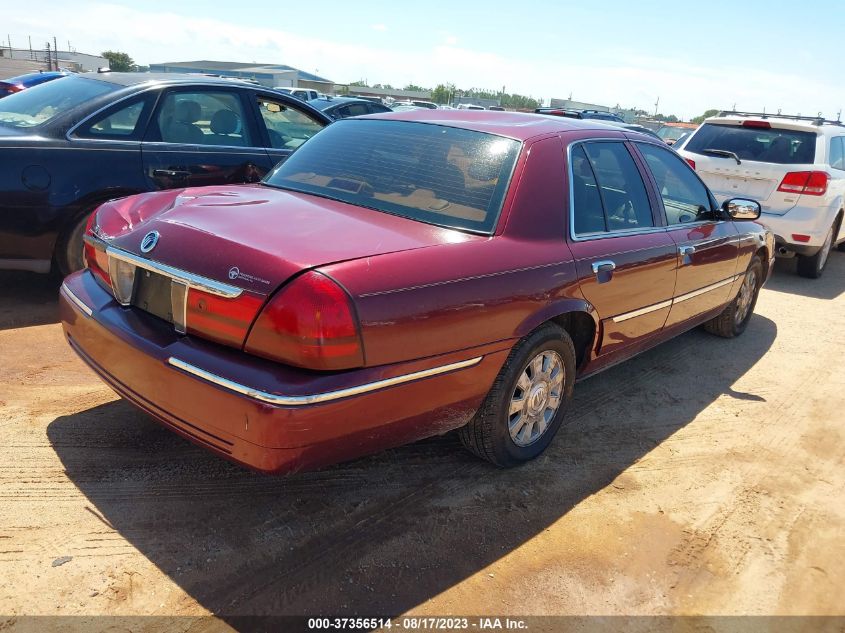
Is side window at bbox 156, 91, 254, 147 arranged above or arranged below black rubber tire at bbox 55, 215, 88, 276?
above

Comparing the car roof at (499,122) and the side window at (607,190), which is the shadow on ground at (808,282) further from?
the car roof at (499,122)

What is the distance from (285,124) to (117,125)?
4.82 ft

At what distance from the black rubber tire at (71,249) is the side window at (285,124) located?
5.59 ft

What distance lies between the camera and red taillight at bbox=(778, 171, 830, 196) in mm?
7430

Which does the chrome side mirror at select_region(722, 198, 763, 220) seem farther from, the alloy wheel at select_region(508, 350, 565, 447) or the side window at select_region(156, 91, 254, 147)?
the side window at select_region(156, 91, 254, 147)

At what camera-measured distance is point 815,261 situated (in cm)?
801

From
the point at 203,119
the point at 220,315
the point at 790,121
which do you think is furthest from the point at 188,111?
the point at 790,121

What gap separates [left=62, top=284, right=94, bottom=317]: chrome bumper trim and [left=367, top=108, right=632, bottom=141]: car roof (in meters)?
1.80

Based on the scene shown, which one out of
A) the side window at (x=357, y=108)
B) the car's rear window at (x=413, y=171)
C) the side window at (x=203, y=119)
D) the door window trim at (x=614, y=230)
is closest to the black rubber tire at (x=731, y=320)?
the door window trim at (x=614, y=230)

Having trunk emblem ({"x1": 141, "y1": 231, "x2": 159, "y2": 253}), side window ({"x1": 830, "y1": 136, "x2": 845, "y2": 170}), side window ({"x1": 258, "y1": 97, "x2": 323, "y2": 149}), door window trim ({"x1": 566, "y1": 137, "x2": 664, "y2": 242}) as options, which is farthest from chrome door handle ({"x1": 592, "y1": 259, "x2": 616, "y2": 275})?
side window ({"x1": 830, "y1": 136, "x2": 845, "y2": 170})

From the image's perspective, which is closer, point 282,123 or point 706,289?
point 706,289

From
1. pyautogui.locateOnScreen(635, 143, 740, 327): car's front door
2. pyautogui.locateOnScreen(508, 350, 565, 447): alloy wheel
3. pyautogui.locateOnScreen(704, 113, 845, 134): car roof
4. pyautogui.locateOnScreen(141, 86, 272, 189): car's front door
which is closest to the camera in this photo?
pyautogui.locateOnScreen(508, 350, 565, 447): alloy wheel

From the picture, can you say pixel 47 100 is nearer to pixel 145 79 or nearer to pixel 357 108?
pixel 145 79

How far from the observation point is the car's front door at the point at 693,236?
4180mm
